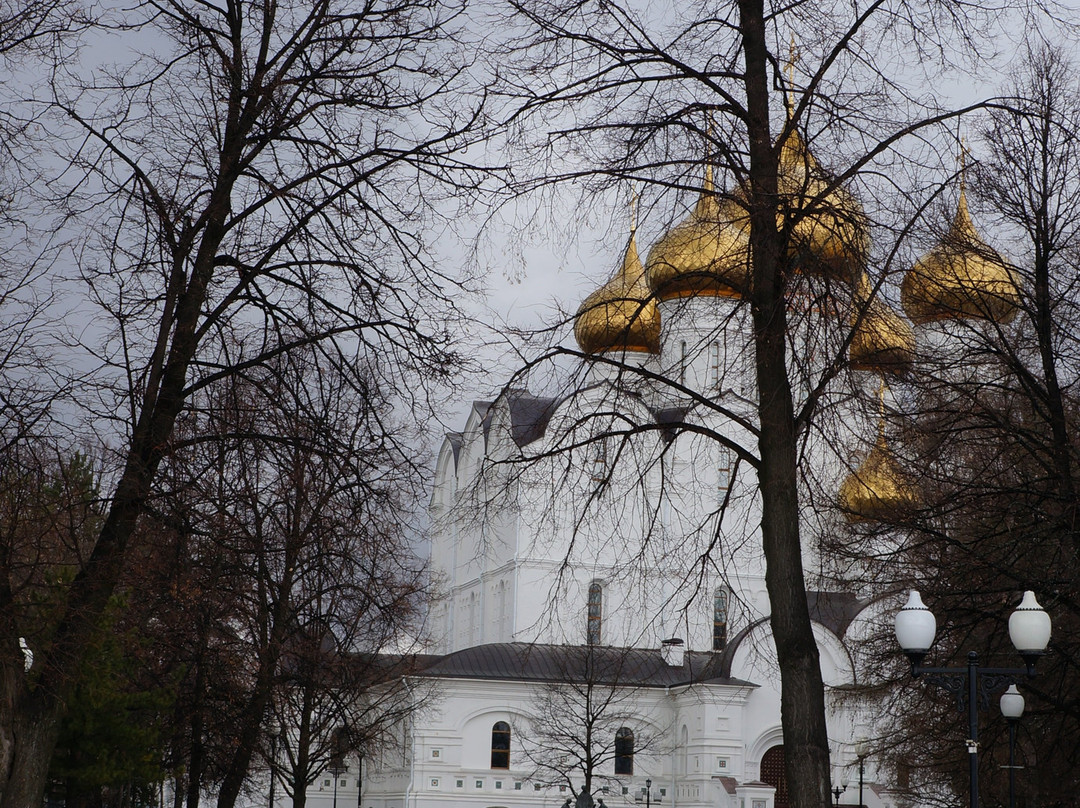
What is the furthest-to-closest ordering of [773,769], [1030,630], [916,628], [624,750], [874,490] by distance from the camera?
[624,750] → [773,769] → [874,490] → [1030,630] → [916,628]

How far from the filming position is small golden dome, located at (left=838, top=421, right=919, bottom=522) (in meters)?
11.5

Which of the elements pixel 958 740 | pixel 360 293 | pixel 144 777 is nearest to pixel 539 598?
pixel 144 777

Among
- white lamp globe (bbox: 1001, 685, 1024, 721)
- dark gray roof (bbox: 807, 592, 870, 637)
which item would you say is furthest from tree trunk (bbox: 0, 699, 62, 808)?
dark gray roof (bbox: 807, 592, 870, 637)

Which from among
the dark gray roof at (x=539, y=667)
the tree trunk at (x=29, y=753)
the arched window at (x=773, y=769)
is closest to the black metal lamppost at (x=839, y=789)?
the arched window at (x=773, y=769)

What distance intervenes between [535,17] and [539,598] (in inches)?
1645

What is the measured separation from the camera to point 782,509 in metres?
10.1

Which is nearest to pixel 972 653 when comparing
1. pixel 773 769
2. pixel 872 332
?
pixel 872 332

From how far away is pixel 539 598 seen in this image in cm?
5091

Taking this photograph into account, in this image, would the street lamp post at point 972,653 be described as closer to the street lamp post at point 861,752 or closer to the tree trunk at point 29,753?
the tree trunk at point 29,753

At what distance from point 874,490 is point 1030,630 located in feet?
15.4

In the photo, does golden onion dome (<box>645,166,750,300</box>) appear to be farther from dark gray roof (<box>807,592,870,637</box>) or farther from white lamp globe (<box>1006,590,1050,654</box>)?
dark gray roof (<box>807,592,870,637</box>)

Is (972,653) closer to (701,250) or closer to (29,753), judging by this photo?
(701,250)

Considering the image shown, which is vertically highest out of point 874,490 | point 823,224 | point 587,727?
point 823,224

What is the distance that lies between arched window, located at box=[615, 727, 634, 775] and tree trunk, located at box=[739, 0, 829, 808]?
38113 mm
